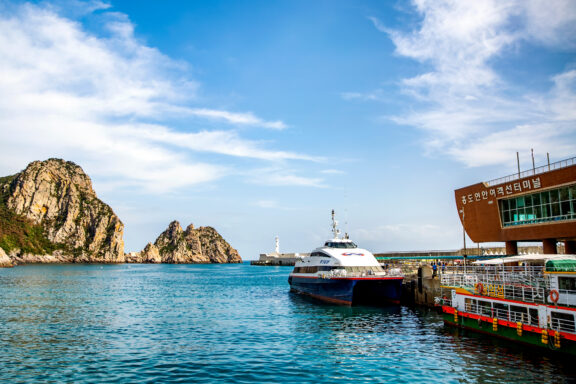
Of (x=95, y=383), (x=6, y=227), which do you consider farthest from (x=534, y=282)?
(x=6, y=227)

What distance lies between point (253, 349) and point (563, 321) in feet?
57.3

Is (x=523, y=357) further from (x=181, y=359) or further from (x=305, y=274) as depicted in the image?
(x=305, y=274)

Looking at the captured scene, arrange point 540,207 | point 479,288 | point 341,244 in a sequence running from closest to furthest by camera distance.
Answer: point 479,288 < point 540,207 < point 341,244

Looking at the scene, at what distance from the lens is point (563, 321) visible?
21.2m

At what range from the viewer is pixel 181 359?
821 inches

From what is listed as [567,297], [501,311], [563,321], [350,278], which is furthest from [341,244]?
[563,321]

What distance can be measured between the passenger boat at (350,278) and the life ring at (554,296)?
66.0ft

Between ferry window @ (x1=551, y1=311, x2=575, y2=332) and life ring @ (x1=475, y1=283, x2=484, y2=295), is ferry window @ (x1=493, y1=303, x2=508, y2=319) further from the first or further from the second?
ferry window @ (x1=551, y1=311, x2=575, y2=332)

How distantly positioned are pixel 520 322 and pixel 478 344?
115 inches

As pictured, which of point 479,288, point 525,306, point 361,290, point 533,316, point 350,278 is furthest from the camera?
point 361,290

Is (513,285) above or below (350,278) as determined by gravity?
above

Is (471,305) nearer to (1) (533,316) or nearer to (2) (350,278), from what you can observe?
(1) (533,316)

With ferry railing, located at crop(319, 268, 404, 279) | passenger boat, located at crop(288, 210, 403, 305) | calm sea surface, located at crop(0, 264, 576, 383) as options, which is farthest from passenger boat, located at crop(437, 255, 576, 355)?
passenger boat, located at crop(288, 210, 403, 305)

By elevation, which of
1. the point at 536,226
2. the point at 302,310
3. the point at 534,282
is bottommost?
the point at 302,310
